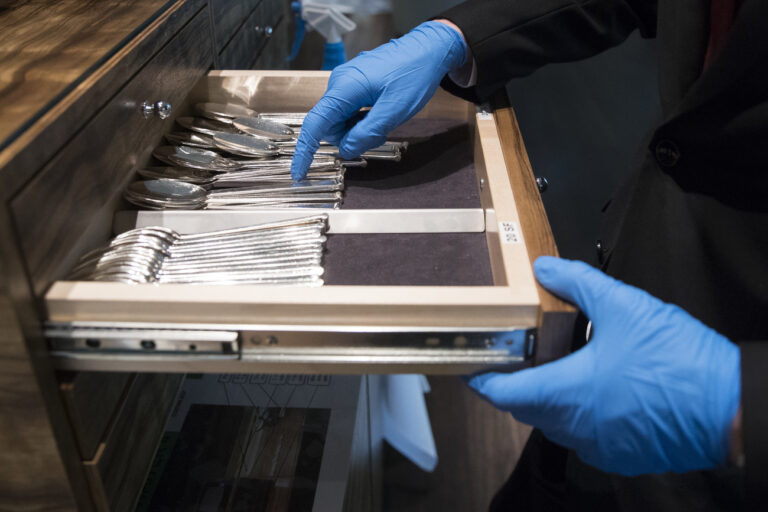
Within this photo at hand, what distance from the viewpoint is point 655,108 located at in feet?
3.80

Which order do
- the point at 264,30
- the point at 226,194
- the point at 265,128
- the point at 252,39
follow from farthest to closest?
the point at 264,30
the point at 252,39
the point at 265,128
the point at 226,194

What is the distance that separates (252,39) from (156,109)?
59 cm

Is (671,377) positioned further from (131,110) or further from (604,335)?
(131,110)

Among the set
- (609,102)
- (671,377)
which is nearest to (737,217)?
(671,377)

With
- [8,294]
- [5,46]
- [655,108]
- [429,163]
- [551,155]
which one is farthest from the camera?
[551,155]

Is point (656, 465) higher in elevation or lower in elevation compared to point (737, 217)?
lower

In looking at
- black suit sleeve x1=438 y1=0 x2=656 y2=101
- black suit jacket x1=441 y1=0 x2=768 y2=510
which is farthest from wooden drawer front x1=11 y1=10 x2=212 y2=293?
black suit jacket x1=441 y1=0 x2=768 y2=510

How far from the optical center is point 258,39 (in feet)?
4.49

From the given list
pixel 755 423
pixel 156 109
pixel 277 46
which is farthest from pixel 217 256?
pixel 277 46

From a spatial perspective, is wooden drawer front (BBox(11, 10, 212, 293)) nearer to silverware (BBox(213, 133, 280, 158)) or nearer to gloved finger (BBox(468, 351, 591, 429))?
silverware (BBox(213, 133, 280, 158))

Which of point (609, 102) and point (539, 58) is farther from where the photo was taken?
point (609, 102)

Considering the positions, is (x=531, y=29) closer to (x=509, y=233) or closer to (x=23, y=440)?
(x=509, y=233)

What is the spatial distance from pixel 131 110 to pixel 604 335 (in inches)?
21.7

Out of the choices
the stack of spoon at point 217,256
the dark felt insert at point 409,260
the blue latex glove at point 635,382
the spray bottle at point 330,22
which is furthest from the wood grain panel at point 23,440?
the spray bottle at point 330,22
